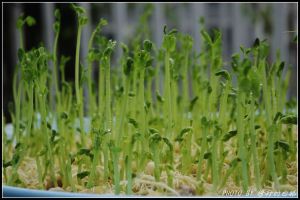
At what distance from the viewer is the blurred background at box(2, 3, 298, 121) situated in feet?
9.74

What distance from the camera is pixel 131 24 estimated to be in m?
3.45

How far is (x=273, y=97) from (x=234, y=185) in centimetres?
14

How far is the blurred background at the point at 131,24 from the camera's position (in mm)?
2969

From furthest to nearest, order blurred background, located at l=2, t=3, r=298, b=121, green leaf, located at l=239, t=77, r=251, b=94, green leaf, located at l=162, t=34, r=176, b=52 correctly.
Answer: blurred background, located at l=2, t=3, r=298, b=121, green leaf, located at l=162, t=34, r=176, b=52, green leaf, located at l=239, t=77, r=251, b=94

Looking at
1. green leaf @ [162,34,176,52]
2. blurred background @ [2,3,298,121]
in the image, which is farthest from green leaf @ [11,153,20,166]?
blurred background @ [2,3,298,121]

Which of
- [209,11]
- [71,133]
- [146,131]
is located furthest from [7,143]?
[209,11]

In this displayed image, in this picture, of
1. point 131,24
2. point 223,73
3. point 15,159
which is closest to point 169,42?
point 223,73

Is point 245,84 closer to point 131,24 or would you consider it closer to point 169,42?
point 169,42

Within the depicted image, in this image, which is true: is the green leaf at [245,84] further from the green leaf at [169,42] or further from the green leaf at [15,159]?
the green leaf at [15,159]

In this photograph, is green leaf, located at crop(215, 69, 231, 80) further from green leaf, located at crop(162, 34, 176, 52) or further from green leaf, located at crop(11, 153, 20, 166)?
green leaf, located at crop(11, 153, 20, 166)

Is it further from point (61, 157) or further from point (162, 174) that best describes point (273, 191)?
point (61, 157)

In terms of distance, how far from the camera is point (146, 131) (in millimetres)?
633

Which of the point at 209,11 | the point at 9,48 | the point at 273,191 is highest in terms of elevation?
the point at 209,11

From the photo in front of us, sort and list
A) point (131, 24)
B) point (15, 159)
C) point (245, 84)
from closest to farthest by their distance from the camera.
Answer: point (245, 84)
point (15, 159)
point (131, 24)
